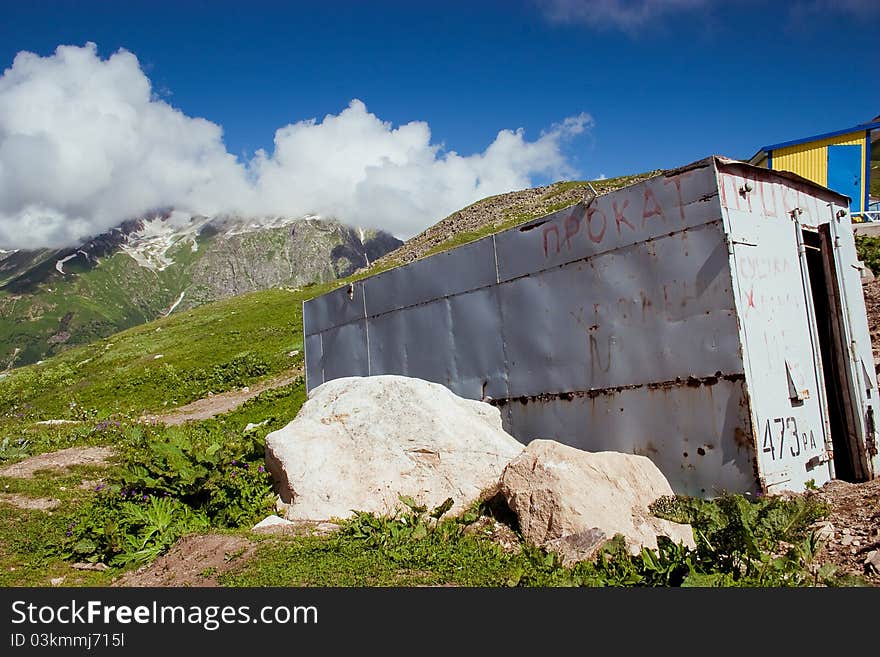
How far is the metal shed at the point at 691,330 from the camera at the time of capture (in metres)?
7.90

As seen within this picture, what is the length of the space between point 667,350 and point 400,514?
4.16 metres

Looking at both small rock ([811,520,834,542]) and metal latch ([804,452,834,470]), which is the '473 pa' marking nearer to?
metal latch ([804,452,834,470])

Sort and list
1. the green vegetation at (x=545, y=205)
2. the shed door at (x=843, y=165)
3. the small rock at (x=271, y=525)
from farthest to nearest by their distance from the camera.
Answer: the green vegetation at (x=545, y=205), the shed door at (x=843, y=165), the small rock at (x=271, y=525)

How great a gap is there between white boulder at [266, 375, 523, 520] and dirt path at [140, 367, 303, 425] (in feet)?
42.1

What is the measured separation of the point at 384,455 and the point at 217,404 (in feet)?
53.0

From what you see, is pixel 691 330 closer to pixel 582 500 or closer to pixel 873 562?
pixel 582 500

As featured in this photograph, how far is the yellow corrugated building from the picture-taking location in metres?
25.3

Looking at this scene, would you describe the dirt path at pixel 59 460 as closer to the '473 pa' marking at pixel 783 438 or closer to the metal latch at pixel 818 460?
the '473 pa' marking at pixel 783 438

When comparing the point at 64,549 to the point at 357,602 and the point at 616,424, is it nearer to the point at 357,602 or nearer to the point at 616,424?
the point at 357,602

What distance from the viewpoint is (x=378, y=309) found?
14.2 m

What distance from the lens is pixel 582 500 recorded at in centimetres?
691

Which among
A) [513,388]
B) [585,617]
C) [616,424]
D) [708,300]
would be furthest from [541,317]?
[585,617]

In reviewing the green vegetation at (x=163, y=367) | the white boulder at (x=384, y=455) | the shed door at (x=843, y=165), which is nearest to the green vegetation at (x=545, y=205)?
the green vegetation at (x=163, y=367)

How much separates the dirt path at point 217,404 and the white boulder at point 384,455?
42.1 ft
